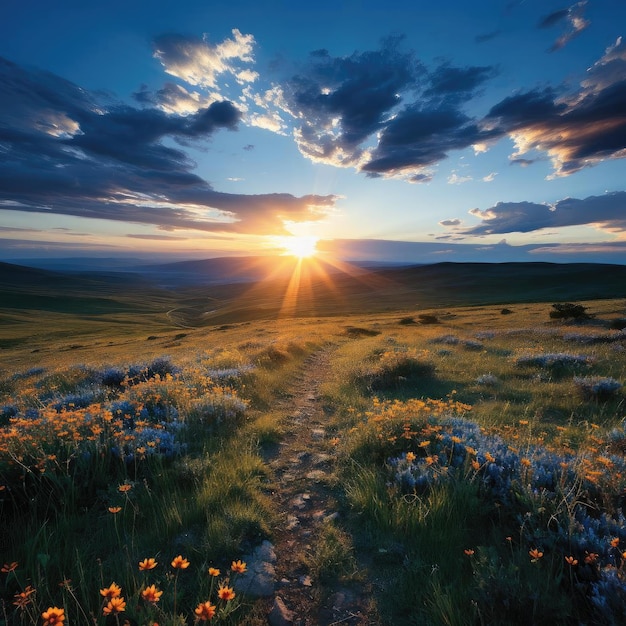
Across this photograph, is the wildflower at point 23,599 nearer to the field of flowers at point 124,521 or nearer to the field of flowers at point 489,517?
the field of flowers at point 124,521

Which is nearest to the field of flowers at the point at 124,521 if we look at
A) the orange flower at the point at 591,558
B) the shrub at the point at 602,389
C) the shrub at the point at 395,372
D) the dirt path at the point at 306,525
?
the dirt path at the point at 306,525

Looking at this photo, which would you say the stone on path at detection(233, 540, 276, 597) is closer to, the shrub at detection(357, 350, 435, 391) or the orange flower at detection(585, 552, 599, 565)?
the orange flower at detection(585, 552, 599, 565)

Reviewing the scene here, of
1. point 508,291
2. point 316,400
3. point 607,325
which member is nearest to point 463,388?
point 316,400

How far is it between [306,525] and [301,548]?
1.46 ft

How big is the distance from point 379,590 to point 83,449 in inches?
165

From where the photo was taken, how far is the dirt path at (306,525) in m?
3.21

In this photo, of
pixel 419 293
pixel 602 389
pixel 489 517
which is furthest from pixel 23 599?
pixel 419 293

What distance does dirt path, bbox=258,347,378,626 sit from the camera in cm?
321

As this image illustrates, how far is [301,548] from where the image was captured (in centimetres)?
406

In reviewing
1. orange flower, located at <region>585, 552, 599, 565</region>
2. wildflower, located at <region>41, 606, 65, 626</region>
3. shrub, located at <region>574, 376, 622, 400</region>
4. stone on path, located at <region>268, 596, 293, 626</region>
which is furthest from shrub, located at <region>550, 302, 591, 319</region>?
wildflower, located at <region>41, 606, 65, 626</region>

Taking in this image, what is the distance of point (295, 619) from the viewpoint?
3.15 metres

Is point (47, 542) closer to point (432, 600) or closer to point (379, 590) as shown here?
point (379, 590)

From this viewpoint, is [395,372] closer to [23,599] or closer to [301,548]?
[301,548]

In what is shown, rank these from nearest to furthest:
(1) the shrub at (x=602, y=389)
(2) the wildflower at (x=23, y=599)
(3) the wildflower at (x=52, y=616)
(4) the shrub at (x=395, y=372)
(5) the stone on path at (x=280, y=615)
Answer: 1. (3) the wildflower at (x=52, y=616)
2. (2) the wildflower at (x=23, y=599)
3. (5) the stone on path at (x=280, y=615)
4. (1) the shrub at (x=602, y=389)
5. (4) the shrub at (x=395, y=372)
